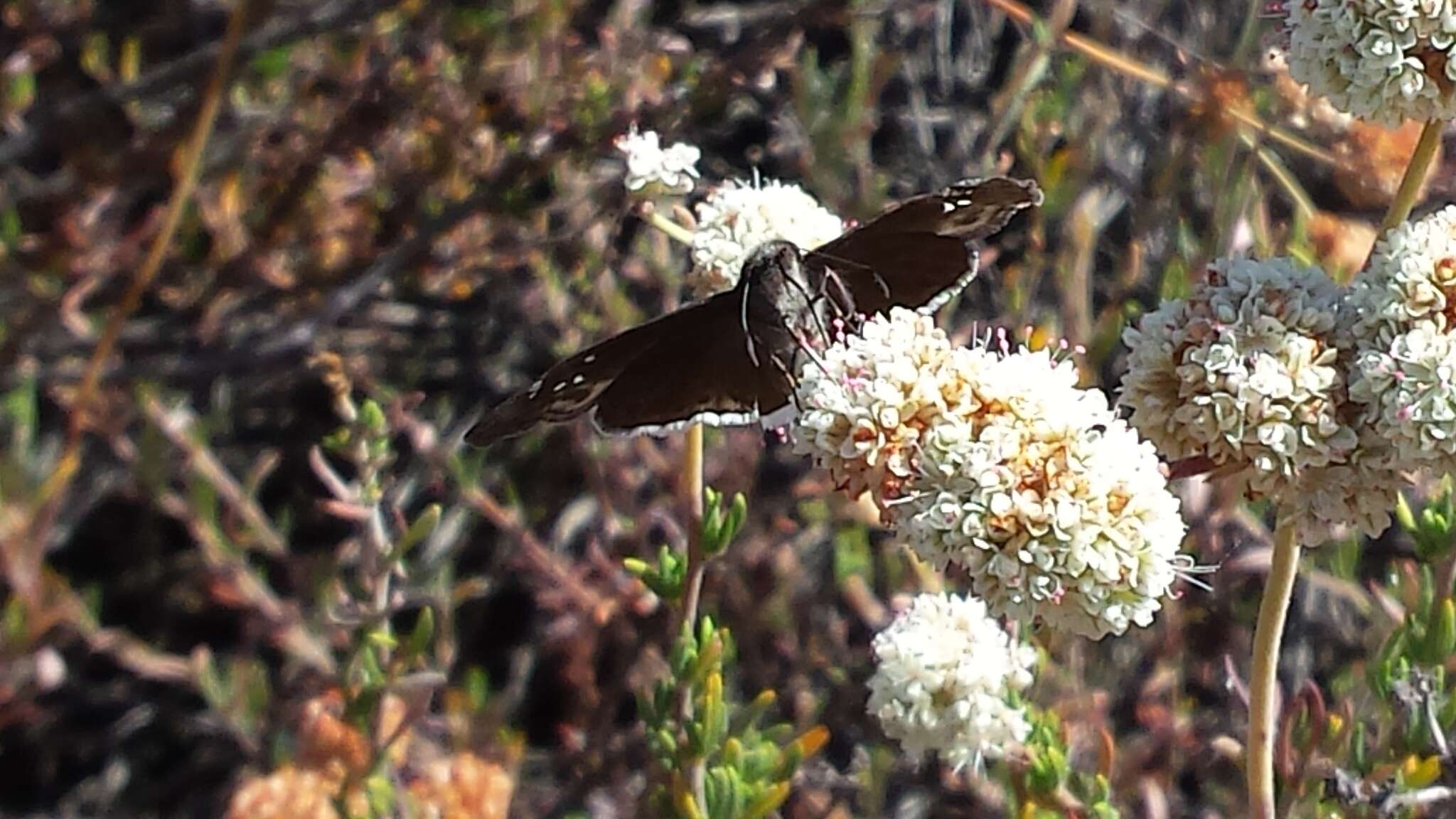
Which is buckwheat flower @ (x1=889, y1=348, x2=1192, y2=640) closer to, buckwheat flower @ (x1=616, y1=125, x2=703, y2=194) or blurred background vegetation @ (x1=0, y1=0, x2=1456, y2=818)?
buckwheat flower @ (x1=616, y1=125, x2=703, y2=194)

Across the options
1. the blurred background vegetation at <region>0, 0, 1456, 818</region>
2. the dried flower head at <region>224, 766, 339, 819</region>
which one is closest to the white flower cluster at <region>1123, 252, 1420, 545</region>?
the blurred background vegetation at <region>0, 0, 1456, 818</region>

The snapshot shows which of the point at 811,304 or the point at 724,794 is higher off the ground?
the point at 811,304

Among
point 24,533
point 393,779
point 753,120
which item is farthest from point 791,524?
point 24,533

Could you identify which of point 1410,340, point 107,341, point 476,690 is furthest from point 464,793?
point 1410,340

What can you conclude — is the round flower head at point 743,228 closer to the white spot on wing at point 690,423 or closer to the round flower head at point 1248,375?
the white spot on wing at point 690,423

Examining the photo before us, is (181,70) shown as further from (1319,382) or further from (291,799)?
(1319,382)
